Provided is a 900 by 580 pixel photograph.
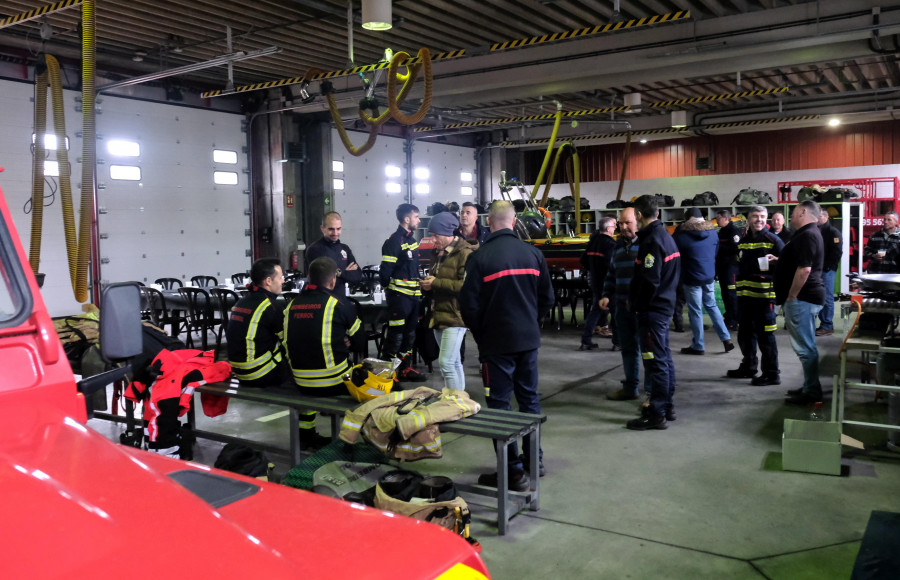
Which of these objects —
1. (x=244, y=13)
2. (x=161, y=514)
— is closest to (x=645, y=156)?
(x=244, y=13)

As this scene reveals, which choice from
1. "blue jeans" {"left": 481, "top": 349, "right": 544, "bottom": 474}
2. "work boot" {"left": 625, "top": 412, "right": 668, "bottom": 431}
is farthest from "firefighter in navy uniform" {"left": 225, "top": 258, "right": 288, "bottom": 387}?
"work boot" {"left": 625, "top": 412, "right": 668, "bottom": 431}

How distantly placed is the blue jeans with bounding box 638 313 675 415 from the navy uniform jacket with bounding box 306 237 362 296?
3.59m

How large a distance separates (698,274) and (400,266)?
12.3ft

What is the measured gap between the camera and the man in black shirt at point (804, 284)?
6055 mm

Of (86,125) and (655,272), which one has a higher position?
(86,125)

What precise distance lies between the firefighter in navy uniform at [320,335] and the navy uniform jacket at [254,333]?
0.55 ft

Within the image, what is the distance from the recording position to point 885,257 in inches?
384

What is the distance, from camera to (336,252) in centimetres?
→ 806

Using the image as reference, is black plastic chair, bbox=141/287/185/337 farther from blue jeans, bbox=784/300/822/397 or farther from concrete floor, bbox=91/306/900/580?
blue jeans, bbox=784/300/822/397

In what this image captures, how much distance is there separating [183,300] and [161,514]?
28.3 ft

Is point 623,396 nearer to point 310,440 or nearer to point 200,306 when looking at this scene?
point 310,440

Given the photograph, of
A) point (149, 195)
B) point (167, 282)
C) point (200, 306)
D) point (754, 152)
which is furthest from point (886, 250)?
point (149, 195)

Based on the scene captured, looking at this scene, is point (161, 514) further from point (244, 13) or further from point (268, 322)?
point (244, 13)

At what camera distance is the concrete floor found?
3.57 meters
